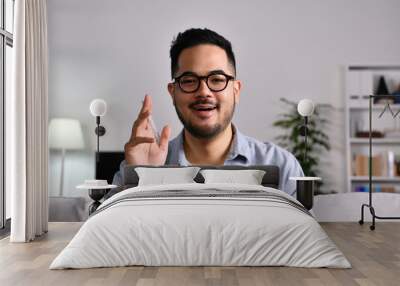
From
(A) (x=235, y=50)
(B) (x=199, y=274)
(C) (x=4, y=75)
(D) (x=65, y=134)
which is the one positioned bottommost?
(B) (x=199, y=274)

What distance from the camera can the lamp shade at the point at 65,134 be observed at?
6875mm

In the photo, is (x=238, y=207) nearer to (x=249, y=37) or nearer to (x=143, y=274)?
(x=143, y=274)

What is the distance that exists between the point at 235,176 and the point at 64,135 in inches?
86.7

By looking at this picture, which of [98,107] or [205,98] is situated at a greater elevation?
[205,98]

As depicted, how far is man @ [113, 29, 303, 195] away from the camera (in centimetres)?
668

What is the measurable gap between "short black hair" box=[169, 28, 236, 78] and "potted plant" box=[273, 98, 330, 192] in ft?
2.87

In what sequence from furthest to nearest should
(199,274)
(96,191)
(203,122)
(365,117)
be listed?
(365,117), (203,122), (96,191), (199,274)

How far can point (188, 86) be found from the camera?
673cm

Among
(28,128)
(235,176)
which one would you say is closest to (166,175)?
(235,176)

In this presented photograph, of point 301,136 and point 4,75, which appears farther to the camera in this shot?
point 301,136

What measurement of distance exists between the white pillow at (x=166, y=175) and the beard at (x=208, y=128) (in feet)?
1.73

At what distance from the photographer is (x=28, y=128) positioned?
5.39 meters

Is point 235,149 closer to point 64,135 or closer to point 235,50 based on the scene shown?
point 235,50

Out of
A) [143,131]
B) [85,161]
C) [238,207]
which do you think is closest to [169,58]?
[143,131]
